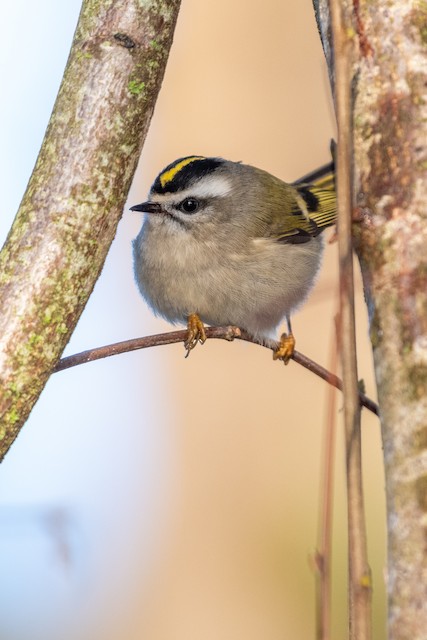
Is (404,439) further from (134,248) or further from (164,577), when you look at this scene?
(164,577)

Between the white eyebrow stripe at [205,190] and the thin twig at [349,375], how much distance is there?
1.93 metres

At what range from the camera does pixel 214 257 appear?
321cm

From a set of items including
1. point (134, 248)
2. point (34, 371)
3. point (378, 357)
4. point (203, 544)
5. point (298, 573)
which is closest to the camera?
point (378, 357)

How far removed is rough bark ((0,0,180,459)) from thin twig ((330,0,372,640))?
0.68 meters

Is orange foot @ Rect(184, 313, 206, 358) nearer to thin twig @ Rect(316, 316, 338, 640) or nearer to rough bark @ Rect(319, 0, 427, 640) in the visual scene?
rough bark @ Rect(319, 0, 427, 640)

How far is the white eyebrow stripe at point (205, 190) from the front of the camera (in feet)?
10.6

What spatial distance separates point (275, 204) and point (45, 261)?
2.09 metres

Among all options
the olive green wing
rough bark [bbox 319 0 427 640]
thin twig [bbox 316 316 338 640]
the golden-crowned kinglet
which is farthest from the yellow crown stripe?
thin twig [bbox 316 316 338 640]

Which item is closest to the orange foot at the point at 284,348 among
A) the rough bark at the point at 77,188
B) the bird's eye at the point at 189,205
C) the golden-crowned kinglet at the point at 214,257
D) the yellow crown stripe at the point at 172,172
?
the golden-crowned kinglet at the point at 214,257

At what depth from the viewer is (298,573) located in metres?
4.55

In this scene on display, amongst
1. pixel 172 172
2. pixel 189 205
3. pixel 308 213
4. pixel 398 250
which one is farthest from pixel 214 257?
pixel 398 250

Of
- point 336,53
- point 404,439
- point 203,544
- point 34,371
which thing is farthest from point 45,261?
point 203,544

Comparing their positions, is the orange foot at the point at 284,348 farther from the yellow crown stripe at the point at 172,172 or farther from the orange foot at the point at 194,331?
the yellow crown stripe at the point at 172,172

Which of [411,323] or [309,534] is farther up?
[411,323]
